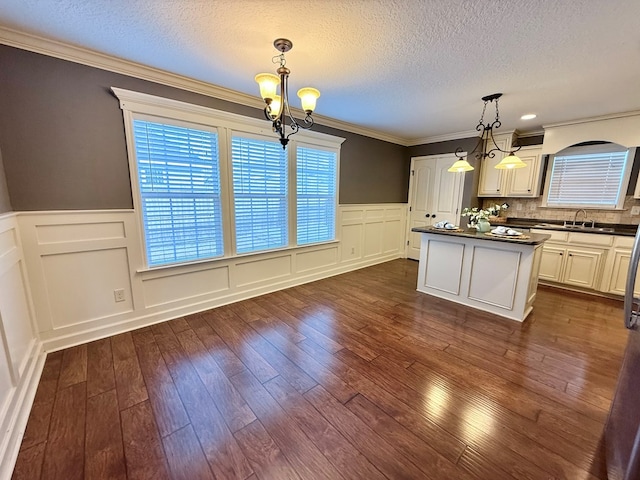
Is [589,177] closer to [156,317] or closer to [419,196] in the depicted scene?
[419,196]

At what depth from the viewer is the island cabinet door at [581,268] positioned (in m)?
3.56

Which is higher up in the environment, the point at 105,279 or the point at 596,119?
the point at 596,119

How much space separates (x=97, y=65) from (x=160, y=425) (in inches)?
111

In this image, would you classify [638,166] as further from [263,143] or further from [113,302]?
[113,302]

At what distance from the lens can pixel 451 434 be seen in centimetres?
148

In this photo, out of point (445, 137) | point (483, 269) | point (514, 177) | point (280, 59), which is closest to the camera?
point (280, 59)

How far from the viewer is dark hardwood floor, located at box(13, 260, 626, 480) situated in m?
1.32

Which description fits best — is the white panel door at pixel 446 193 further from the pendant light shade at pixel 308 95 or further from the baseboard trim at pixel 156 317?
the pendant light shade at pixel 308 95

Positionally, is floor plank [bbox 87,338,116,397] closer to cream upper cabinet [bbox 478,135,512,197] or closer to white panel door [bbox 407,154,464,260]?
white panel door [bbox 407,154,464,260]

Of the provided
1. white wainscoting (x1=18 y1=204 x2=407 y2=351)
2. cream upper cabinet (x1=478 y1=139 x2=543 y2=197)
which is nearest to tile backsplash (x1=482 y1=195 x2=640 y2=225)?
cream upper cabinet (x1=478 y1=139 x2=543 y2=197)

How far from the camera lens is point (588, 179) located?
3869 millimetres

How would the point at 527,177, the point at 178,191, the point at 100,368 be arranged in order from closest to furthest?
the point at 100,368
the point at 178,191
the point at 527,177

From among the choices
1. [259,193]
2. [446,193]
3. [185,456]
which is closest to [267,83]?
[259,193]

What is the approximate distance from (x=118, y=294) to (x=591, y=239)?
5.80 m
